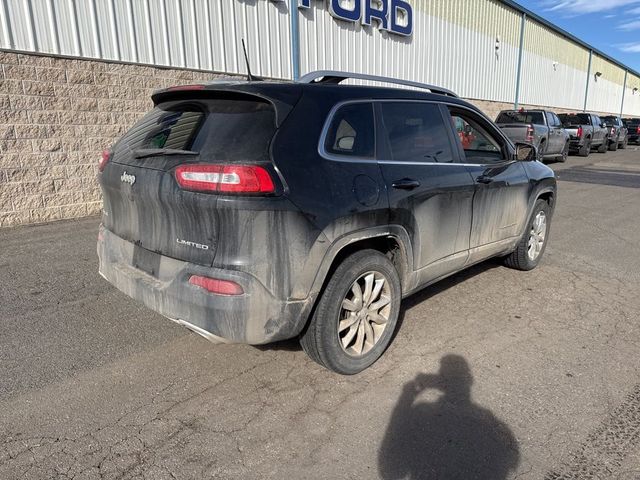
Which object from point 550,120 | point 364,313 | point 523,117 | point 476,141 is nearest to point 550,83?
point 550,120

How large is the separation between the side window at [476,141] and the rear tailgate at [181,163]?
6.90ft

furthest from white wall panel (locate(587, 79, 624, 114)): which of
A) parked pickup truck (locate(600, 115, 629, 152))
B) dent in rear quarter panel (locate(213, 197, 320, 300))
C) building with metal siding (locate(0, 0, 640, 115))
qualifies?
dent in rear quarter panel (locate(213, 197, 320, 300))

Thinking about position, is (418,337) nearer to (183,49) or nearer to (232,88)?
(232,88)

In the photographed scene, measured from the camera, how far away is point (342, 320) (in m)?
2.98

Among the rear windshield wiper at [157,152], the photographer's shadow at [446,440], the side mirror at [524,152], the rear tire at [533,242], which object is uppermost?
the rear windshield wiper at [157,152]

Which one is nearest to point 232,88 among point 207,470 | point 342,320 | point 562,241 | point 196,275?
point 196,275

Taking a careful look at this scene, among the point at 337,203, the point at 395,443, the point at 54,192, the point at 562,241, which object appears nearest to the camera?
the point at 395,443

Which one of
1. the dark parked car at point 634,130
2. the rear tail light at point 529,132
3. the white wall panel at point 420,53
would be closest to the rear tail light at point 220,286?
the white wall panel at point 420,53

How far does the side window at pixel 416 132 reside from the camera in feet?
10.6

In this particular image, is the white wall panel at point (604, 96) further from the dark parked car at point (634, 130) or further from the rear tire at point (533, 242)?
the rear tire at point (533, 242)

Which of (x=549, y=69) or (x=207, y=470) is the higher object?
(x=549, y=69)

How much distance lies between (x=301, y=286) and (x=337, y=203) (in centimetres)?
53

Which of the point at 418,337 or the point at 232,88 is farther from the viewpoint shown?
the point at 418,337

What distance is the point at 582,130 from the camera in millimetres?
19969
